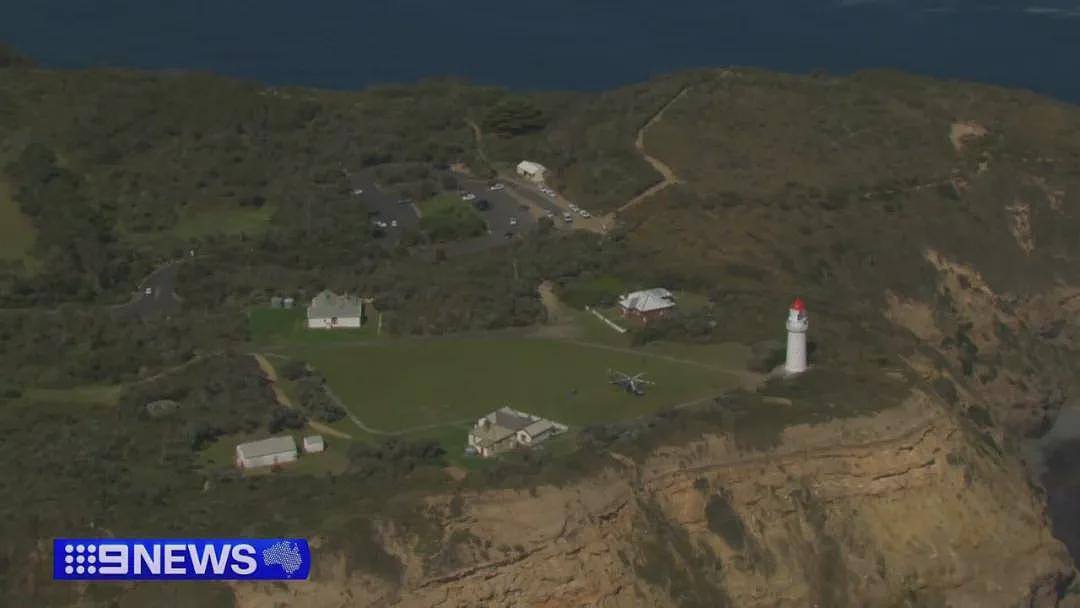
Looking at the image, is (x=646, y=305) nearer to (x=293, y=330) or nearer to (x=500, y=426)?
(x=293, y=330)

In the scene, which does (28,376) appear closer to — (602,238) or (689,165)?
(602,238)

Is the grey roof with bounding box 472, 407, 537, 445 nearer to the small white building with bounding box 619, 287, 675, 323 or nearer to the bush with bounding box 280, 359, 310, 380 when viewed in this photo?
the bush with bounding box 280, 359, 310, 380

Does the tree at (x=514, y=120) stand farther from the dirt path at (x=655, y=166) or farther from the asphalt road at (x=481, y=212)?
the asphalt road at (x=481, y=212)

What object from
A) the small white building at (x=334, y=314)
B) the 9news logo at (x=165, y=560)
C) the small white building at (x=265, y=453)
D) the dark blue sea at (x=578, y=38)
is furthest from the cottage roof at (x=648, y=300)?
the dark blue sea at (x=578, y=38)

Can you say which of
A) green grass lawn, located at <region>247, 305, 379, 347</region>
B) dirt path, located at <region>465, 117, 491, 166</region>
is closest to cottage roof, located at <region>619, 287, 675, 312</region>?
green grass lawn, located at <region>247, 305, 379, 347</region>

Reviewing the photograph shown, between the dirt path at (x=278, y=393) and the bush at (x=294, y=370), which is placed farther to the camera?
the bush at (x=294, y=370)

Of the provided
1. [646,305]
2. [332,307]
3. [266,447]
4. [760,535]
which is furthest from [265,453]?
[646,305]
